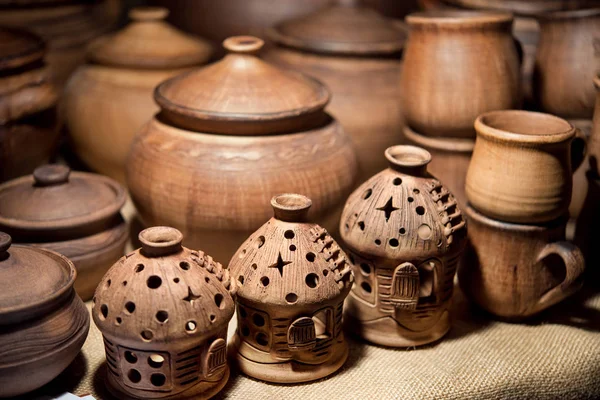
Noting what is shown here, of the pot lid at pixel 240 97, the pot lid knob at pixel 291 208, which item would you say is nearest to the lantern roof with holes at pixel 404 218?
the pot lid knob at pixel 291 208

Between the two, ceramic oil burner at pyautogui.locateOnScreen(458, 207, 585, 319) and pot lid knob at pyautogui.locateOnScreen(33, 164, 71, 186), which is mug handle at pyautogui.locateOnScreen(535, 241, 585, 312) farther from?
pot lid knob at pyautogui.locateOnScreen(33, 164, 71, 186)

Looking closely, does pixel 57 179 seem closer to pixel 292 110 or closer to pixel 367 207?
pixel 292 110

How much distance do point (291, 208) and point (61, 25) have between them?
1.23 meters

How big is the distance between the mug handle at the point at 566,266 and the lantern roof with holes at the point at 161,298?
25.2 inches

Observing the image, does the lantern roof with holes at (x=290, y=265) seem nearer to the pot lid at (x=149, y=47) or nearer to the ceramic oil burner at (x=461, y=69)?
the ceramic oil burner at (x=461, y=69)

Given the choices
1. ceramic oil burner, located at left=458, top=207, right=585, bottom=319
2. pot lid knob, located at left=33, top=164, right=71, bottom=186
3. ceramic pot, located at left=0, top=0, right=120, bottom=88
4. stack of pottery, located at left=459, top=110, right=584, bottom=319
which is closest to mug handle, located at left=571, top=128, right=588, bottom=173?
stack of pottery, located at left=459, top=110, right=584, bottom=319

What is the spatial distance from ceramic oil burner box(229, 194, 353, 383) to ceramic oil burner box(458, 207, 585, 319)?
1.09ft

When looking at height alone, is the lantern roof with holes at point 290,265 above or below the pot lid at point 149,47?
below

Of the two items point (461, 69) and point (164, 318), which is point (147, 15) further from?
point (164, 318)

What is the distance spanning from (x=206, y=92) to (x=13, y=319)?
2.04ft

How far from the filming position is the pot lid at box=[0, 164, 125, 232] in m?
1.57

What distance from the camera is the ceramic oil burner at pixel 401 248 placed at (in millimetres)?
1445

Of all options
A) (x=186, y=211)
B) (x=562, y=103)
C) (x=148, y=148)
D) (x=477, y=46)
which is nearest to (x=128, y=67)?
(x=148, y=148)

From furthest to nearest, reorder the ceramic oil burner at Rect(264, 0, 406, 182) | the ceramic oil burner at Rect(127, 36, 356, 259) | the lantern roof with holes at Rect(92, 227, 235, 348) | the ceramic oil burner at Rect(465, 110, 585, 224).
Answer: the ceramic oil burner at Rect(264, 0, 406, 182) → the ceramic oil burner at Rect(127, 36, 356, 259) → the ceramic oil burner at Rect(465, 110, 585, 224) → the lantern roof with holes at Rect(92, 227, 235, 348)
